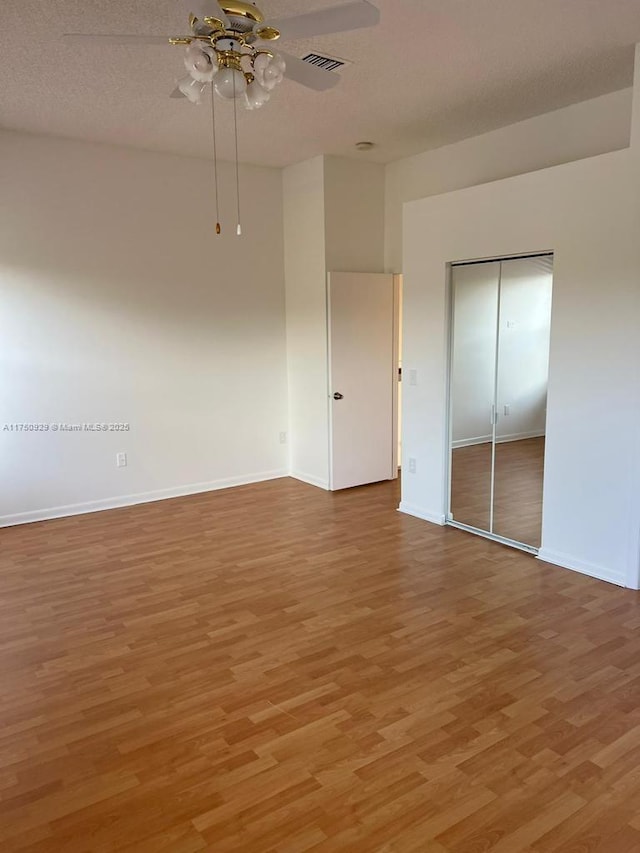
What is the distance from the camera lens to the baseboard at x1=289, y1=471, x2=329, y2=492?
230 inches

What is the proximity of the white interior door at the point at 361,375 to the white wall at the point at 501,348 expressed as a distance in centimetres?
127

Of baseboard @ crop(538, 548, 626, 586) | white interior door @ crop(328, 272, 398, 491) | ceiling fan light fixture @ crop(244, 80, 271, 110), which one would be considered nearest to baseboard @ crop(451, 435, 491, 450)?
baseboard @ crop(538, 548, 626, 586)

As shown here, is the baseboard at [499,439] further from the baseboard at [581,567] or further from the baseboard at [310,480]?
the baseboard at [310,480]

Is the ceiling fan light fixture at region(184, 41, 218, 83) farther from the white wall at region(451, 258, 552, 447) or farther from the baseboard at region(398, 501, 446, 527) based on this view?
the baseboard at region(398, 501, 446, 527)

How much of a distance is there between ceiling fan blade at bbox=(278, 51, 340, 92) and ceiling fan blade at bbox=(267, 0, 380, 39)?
205 millimetres

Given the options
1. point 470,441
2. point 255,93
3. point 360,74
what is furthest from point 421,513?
point 255,93

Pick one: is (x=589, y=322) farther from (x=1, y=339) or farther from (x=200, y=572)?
(x=1, y=339)

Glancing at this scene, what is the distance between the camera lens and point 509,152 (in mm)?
4590

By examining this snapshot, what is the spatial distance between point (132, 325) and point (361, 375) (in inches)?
83.8

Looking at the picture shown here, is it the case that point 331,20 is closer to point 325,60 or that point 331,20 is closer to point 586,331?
point 325,60

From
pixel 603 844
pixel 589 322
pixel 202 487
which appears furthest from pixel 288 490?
pixel 603 844

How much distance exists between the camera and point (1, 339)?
4691mm

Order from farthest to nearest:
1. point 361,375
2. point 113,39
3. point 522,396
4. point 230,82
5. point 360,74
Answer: point 361,375
point 522,396
point 360,74
point 230,82
point 113,39

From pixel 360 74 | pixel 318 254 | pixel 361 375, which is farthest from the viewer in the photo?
pixel 361 375
